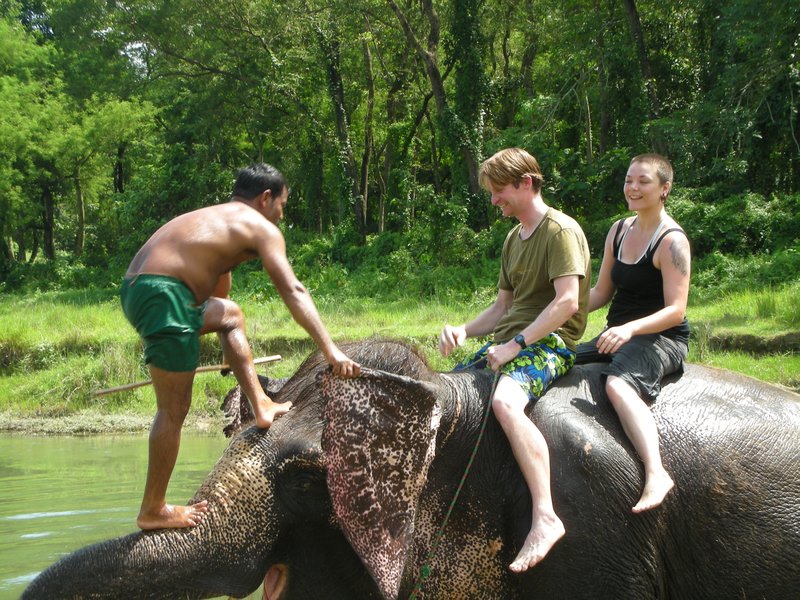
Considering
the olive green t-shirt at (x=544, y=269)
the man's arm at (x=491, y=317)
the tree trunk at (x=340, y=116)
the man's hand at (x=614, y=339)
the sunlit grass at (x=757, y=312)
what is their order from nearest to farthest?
the man's hand at (x=614, y=339) → the olive green t-shirt at (x=544, y=269) → the man's arm at (x=491, y=317) → the sunlit grass at (x=757, y=312) → the tree trunk at (x=340, y=116)

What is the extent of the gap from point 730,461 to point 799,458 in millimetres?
336

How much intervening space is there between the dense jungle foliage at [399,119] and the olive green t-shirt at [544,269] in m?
12.2

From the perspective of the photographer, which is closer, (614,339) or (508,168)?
(614,339)

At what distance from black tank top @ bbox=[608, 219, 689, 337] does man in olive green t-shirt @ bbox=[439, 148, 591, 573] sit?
21cm

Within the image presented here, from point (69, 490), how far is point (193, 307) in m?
6.36

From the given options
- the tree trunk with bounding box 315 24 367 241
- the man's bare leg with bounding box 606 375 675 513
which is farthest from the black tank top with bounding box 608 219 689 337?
the tree trunk with bounding box 315 24 367 241

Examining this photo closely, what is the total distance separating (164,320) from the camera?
3.74 m

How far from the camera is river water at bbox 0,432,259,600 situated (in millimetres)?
7172

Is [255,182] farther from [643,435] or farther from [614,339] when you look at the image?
[643,435]

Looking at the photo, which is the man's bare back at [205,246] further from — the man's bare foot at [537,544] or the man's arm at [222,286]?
the man's bare foot at [537,544]

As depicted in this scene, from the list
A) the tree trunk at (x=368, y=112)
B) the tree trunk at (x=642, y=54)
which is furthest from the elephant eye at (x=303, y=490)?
the tree trunk at (x=368, y=112)

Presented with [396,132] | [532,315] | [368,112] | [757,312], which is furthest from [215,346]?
[396,132]

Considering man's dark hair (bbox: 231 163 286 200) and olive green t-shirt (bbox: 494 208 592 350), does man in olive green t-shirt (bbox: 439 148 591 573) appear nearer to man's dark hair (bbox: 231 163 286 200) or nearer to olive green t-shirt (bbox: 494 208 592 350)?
olive green t-shirt (bbox: 494 208 592 350)

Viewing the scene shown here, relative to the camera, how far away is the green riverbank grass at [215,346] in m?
12.5
